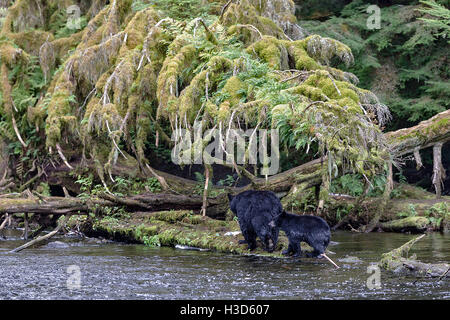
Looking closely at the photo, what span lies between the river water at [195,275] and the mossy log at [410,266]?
191 mm

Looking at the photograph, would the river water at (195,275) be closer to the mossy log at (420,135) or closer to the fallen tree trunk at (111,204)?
the fallen tree trunk at (111,204)

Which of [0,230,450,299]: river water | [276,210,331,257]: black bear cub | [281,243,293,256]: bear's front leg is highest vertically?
[276,210,331,257]: black bear cub

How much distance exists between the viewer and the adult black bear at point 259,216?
984 cm

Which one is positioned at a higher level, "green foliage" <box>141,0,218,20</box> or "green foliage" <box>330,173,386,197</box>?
"green foliage" <box>141,0,218,20</box>

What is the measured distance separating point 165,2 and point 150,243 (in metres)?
6.25

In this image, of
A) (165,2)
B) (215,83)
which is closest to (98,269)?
(215,83)

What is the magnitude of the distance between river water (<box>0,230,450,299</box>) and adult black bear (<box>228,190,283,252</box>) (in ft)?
1.35

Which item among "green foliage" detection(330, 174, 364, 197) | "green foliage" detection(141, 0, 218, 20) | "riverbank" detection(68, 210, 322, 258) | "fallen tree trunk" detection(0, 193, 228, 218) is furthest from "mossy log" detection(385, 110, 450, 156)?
"green foliage" detection(141, 0, 218, 20)

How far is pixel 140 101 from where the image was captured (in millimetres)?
13156

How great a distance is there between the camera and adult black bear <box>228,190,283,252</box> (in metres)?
9.84

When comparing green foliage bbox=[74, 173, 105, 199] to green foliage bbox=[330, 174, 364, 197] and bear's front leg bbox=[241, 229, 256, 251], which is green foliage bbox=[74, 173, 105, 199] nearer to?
bear's front leg bbox=[241, 229, 256, 251]

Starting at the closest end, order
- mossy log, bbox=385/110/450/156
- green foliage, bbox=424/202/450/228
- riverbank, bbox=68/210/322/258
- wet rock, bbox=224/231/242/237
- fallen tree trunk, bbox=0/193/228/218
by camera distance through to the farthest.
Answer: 1. riverbank, bbox=68/210/322/258
2. wet rock, bbox=224/231/242/237
3. fallen tree trunk, bbox=0/193/228/218
4. mossy log, bbox=385/110/450/156
5. green foliage, bbox=424/202/450/228

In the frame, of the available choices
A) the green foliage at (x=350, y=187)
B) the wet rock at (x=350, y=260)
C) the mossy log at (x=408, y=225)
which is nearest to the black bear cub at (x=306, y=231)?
the wet rock at (x=350, y=260)
